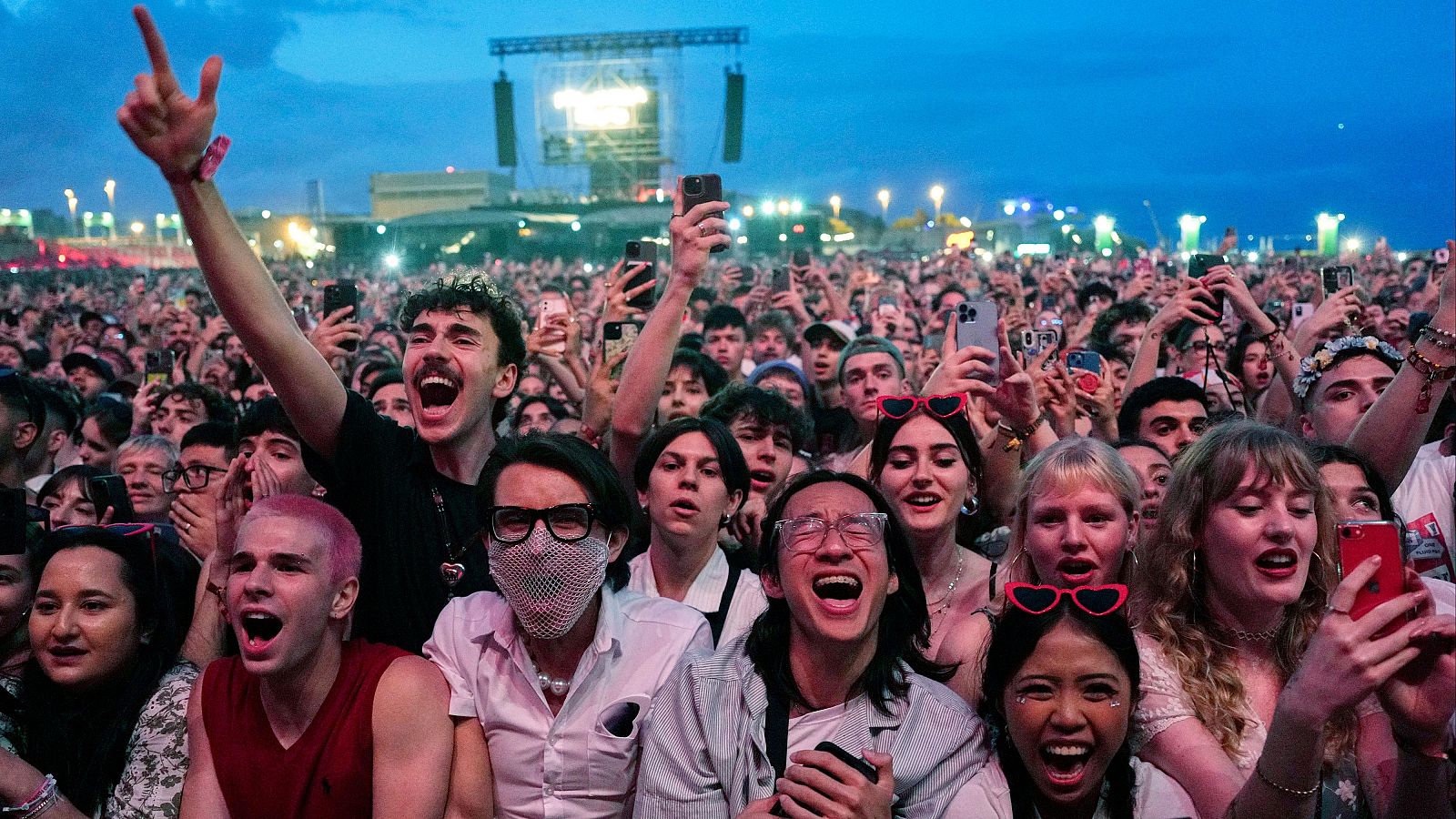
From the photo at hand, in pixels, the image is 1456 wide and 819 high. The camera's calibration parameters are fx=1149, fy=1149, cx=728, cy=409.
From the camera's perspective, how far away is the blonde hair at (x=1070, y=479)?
3256 millimetres

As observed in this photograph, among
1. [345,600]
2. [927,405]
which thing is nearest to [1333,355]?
[927,405]

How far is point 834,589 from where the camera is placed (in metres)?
2.78

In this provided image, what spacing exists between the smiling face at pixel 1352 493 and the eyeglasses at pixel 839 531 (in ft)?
4.93

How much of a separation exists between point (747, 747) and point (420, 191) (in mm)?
65392

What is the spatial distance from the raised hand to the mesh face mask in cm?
113

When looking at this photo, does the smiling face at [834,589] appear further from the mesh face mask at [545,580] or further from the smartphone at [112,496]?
the smartphone at [112,496]

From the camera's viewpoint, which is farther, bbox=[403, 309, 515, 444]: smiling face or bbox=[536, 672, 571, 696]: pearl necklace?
bbox=[403, 309, 515, 444]: smiling face

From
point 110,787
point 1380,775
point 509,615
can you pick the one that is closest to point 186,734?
point 110,787

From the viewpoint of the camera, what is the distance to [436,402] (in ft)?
10.7

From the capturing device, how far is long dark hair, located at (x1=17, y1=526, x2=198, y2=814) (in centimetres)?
300

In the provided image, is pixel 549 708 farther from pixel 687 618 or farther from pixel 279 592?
pixel 279 592

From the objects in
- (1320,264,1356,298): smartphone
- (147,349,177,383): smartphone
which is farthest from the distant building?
(1320,264,1356,298): smartphone

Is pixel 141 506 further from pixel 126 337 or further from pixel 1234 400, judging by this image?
pixel 126 337

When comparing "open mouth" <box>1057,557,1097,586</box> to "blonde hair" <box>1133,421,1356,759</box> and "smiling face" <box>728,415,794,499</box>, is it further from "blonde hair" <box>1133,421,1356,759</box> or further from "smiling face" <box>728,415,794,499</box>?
"smiling face" <box>728,415,794,499</box>
